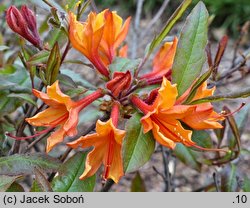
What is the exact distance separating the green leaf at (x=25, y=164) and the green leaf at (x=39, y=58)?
19 cm

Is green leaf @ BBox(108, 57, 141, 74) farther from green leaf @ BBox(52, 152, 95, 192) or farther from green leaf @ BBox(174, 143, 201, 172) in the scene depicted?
green leaf @ BBox(174, 143, 201, 172)

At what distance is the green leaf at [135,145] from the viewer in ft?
3.14

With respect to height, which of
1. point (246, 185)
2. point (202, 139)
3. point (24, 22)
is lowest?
point (246, 185)

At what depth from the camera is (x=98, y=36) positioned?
3.45 feet

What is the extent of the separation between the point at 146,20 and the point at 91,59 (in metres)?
3.33

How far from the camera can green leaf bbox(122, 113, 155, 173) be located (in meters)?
0.96

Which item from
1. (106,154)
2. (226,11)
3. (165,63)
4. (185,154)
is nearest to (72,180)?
(106,154)

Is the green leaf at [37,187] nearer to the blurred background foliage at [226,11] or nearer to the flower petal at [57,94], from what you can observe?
the flower petal at [57,94]

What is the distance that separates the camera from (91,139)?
0.96 meters

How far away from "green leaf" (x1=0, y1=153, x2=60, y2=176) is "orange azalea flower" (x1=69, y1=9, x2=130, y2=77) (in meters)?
0.21

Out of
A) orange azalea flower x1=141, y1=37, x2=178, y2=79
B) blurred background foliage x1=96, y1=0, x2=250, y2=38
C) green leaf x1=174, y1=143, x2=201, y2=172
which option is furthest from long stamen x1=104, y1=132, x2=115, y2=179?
blurred background foliage x1=96, y1=0, x2=250, y2=38

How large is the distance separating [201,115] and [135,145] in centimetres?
13

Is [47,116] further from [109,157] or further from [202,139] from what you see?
[202,139]
